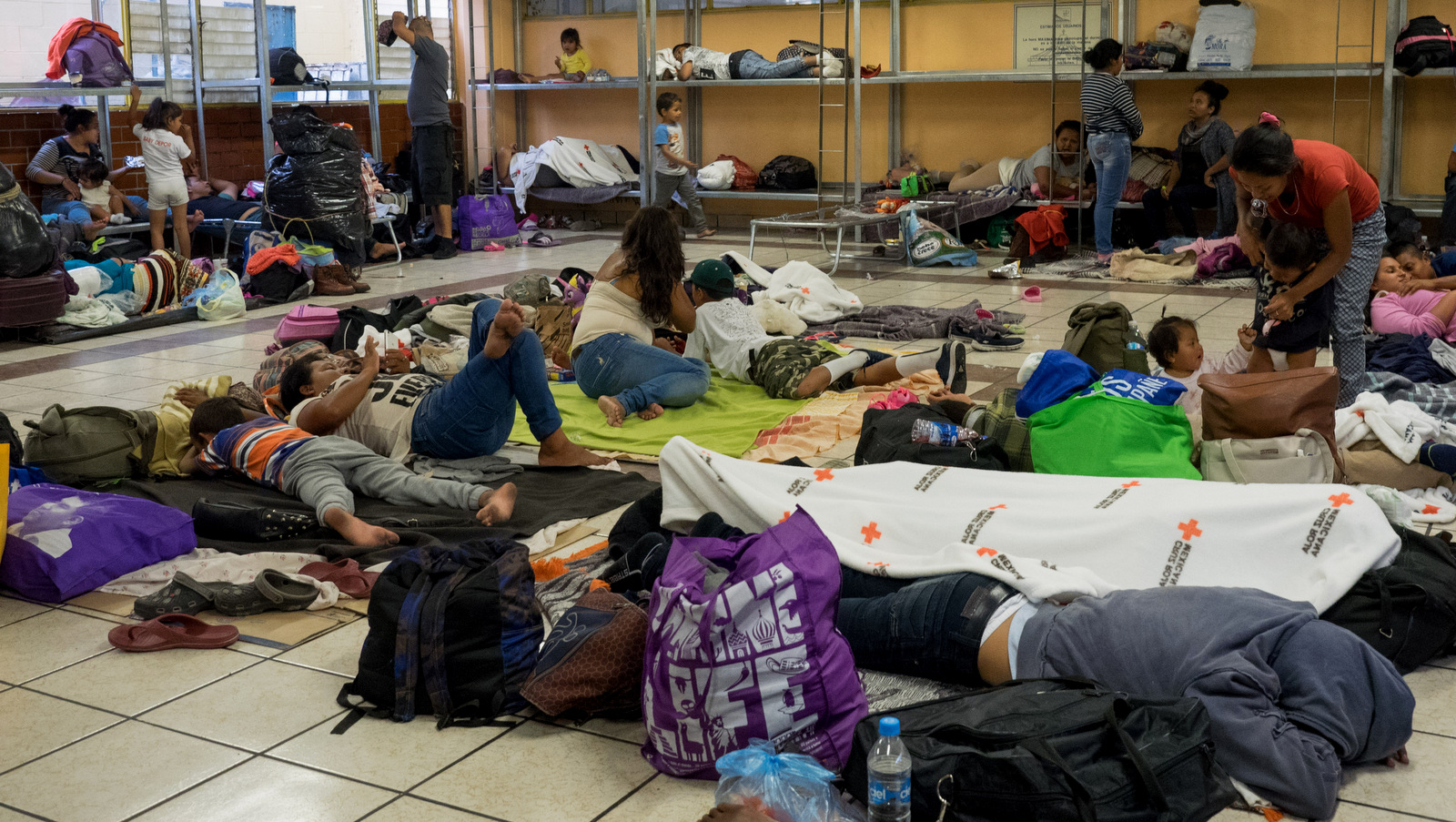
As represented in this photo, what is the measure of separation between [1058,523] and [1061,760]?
41.2 inches

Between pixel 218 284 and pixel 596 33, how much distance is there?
641 centimetres

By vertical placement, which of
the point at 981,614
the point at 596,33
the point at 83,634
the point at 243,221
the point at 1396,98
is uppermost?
the point at 596,33

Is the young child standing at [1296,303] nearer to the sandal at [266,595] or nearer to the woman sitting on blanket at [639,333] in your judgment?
the woman sitting on blanket at [639,333]

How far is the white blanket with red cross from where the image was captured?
2803mm

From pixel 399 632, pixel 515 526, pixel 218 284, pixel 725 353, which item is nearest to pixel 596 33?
pixel 218 284

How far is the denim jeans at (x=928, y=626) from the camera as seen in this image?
2.67 m

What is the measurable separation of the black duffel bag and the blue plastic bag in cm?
139

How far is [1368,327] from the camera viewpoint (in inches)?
226

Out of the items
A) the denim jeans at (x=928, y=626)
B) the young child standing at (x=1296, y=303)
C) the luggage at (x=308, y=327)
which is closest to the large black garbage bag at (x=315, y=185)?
the luggage at (x=308, y=327)

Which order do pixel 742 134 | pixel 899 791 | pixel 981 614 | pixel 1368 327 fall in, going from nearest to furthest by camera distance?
1. pixel 899 791
2. pixel 981 614
3. pixel 1368 327
4. pixel 742 134

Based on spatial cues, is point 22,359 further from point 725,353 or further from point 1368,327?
point 1368,327

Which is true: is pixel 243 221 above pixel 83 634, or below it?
above

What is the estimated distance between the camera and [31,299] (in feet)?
23.1

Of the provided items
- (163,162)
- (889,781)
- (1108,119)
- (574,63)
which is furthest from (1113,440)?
(574,63)
